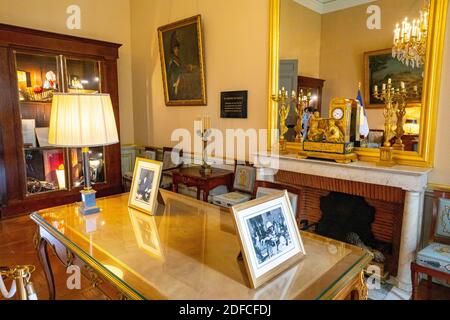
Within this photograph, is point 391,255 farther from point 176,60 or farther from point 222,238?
point 176,60

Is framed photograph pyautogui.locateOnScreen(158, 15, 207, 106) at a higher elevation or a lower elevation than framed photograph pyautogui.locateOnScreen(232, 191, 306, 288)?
higher

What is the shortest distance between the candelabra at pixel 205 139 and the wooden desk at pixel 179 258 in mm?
1731

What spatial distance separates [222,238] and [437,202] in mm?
1728

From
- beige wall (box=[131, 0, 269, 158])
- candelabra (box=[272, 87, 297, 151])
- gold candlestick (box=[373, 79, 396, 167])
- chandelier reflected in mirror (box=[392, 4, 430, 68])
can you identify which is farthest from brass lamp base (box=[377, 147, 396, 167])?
beige wall (box=[131, 0, 269, 158])

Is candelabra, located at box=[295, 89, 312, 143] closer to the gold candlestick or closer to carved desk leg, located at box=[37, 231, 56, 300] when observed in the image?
the gold candlestick

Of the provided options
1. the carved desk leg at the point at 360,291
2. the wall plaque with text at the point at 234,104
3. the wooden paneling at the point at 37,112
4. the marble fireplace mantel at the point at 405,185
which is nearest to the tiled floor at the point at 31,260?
the marble fireplace mantel at the point at 405,185

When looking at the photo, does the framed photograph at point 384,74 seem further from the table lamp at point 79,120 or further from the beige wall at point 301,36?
the table lamp at point 79,120

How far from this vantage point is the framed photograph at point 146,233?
4.16 ft

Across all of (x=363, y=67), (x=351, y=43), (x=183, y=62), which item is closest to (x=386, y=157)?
(x=363, y=67)

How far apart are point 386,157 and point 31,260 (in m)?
3.20

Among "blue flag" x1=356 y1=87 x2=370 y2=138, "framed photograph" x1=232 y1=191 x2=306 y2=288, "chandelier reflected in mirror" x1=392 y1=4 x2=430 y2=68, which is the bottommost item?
"framed photograph" x1=232 y1=191 x2=306 y2=288

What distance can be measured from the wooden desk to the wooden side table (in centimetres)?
149

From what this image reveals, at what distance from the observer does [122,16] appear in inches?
195

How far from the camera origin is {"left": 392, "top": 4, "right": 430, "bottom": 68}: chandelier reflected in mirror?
7.34 ft
